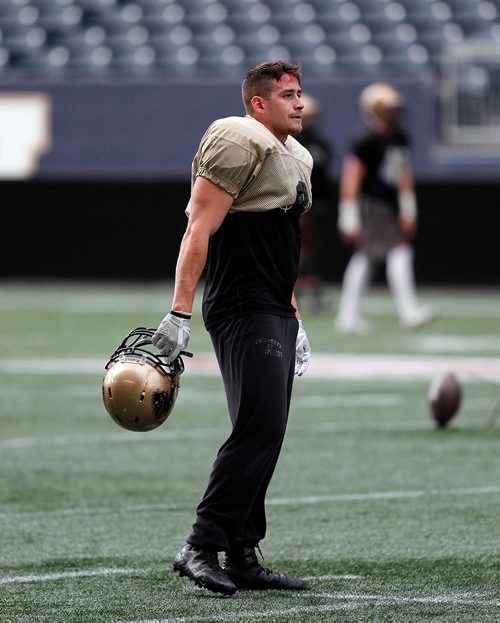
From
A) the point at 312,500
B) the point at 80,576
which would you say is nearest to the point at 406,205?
the point at 312,500

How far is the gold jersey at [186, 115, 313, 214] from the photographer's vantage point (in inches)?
199

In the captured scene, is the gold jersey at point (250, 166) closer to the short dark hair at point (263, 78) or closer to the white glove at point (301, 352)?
the short dark hair at point (263, 78)

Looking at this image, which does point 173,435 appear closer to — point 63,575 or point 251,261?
point 63,575

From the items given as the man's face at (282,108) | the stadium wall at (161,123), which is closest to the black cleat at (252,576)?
the man's face at (282,108)

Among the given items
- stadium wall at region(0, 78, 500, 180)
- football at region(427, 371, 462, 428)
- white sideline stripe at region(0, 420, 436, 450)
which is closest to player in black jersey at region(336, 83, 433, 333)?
white sideline stripe at region(0, 420, 436, 450)

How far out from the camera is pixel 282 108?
5.23 m

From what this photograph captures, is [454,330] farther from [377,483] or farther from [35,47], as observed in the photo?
[35,47]

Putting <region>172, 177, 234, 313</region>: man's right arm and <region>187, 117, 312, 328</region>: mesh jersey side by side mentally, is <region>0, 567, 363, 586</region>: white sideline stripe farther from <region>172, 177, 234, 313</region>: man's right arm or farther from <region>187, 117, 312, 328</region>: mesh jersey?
<region>172, 177, 234, 313</region>: man's right arm

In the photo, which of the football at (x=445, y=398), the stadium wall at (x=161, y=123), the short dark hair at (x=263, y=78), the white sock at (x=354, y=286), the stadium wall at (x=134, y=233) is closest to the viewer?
the short dark hair at (x=263, y=78)

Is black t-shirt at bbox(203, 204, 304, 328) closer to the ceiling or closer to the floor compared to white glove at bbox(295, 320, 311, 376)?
closer to the ceiling

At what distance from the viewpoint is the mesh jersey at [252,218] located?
5.07 metres

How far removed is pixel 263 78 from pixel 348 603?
1.83 m

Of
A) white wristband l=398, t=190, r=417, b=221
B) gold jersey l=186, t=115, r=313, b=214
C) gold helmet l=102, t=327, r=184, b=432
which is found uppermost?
white wristband l=398, t=190, r=417, b=221

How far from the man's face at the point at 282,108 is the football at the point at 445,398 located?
4.41 m
